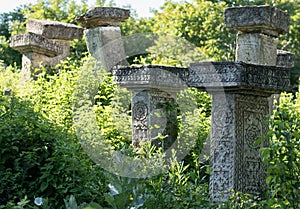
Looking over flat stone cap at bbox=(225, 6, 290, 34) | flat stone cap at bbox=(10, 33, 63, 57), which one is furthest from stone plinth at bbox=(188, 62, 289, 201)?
flat stone cap at bbox=(10, 33, 63, 57)

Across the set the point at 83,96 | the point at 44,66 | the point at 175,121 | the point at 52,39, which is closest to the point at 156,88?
the point at 175,121

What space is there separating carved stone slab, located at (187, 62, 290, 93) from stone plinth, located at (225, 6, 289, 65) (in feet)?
11.5

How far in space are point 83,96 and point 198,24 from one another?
1523 cm

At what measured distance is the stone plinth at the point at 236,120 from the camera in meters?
5.89

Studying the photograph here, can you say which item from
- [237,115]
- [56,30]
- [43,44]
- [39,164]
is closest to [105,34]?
[43,44]

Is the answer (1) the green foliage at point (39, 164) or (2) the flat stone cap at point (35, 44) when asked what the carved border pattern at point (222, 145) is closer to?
(1) the green foliage at point (39, 164)

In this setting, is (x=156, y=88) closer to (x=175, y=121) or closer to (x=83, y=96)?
(x=175, y=121)

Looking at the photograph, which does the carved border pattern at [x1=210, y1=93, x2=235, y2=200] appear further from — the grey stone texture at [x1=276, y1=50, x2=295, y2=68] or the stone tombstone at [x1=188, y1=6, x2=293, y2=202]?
the grey stone texture at [x1=276, y1=50, x2=295, y2=68]

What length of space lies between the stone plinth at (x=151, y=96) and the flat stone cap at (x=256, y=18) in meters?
1.35

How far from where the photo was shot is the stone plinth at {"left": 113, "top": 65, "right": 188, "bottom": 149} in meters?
8.32

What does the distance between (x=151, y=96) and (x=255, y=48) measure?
1970mm

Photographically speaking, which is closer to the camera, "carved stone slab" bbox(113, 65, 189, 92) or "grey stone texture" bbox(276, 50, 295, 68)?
"carved stone slab" bbox(113, 65, 189, 92)

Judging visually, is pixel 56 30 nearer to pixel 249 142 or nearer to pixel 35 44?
pixel 35 44

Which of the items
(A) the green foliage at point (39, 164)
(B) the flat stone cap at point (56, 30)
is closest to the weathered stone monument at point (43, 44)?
(B) the flat stone cap at point (56, 30)
